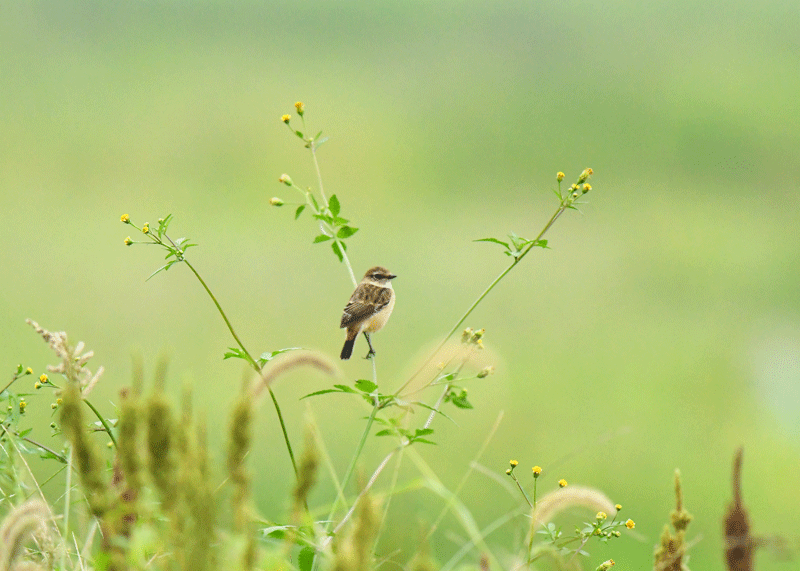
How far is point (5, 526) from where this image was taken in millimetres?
1181

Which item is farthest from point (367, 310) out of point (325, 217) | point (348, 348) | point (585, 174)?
point (585, 174)

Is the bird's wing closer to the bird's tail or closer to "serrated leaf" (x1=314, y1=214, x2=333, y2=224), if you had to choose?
the bird's tail

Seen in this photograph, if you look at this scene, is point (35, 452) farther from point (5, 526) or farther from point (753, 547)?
point (753, 547)

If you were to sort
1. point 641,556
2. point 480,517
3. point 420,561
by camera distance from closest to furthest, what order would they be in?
point 420,561
point 641,556
point 480,517

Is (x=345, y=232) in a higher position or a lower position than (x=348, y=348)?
higher

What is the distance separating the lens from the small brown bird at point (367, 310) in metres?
1.76

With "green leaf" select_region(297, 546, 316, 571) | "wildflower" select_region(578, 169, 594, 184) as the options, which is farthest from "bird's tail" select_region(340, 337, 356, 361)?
"wildflower" select_region(578, 169, 594, 184)

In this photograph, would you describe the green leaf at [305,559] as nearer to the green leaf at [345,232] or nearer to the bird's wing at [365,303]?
the bird's wing at [365,303]

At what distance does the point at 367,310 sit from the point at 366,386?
0.69 feet

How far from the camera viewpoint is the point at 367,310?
5.82 feet

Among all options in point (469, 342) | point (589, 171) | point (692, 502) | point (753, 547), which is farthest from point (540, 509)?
point (692, 502)

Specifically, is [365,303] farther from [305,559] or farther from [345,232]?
[305,559]

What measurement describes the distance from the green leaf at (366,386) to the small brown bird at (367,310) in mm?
114

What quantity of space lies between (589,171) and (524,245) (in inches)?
8.8
